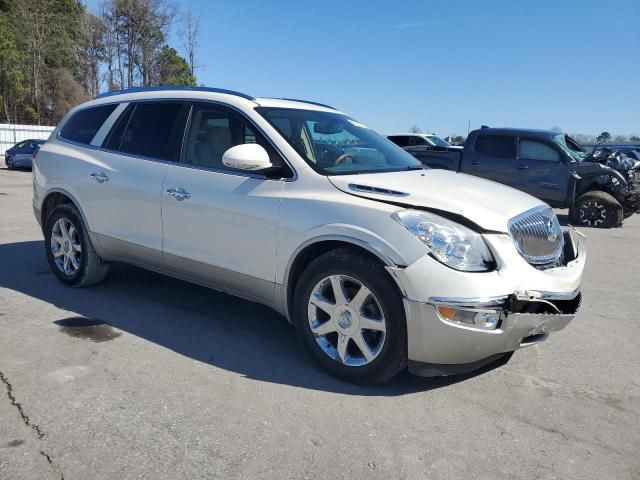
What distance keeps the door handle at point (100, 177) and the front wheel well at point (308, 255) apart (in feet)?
6.99

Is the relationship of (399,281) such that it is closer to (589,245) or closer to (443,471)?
(443,471)

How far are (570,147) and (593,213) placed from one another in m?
1.52

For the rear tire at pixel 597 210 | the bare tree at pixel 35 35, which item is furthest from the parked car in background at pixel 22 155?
the bare tree at pixel 35 35

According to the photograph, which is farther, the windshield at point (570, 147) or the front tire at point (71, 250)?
the windshield at point (570, 147)

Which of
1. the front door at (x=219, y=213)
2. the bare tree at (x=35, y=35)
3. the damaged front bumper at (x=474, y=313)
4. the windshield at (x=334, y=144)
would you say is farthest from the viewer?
the bare tree at (x=35, y=35)

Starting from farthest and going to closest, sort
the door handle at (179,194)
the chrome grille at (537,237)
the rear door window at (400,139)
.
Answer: the rear door window at (400,139)
the door handle at (179,194)
the chrome grille at (537,237)

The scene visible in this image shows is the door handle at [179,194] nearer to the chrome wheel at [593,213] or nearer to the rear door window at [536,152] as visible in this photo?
the rear door window at [536,152]

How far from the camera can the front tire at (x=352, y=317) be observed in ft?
10.4

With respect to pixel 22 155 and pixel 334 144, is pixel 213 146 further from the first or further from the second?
pixel 22 155

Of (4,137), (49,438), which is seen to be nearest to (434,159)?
(49,438)

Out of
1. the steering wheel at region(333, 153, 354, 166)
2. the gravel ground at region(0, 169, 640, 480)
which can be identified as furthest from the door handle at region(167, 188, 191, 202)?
the steering wheel at region(333, 153, 354, 166)

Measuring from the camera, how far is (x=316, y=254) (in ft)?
11.7

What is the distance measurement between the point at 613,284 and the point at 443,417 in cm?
441

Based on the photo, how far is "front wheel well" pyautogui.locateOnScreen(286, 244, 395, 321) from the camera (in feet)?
10.9
